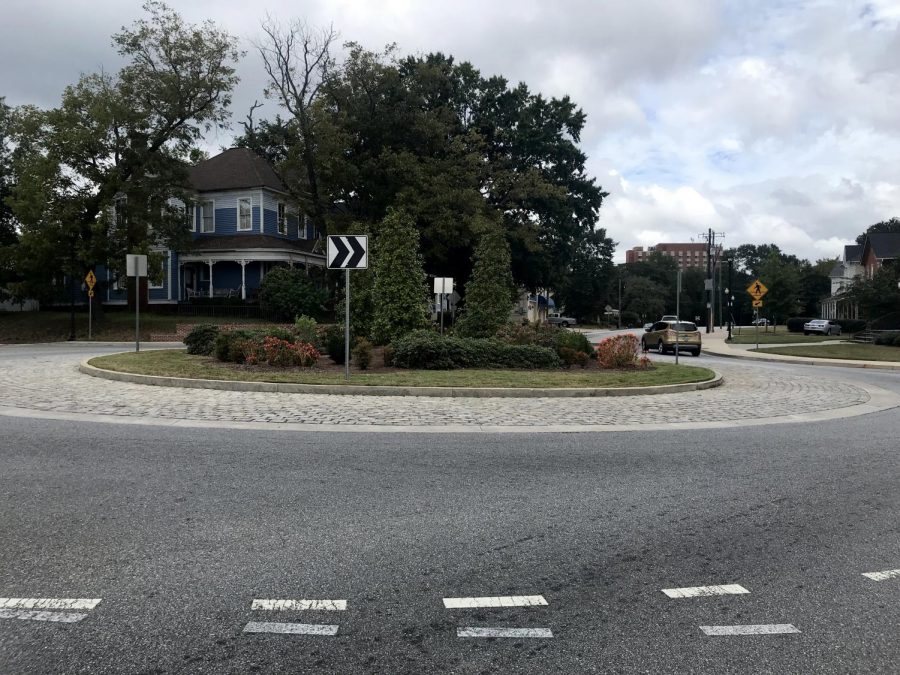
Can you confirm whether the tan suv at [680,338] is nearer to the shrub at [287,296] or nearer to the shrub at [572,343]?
the shrub at [572,343]

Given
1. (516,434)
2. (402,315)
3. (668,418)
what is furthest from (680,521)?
(402,315)

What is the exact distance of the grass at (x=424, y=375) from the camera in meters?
13.3

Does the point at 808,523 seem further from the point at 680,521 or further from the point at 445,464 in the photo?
the point at 445,464

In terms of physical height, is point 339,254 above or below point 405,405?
above

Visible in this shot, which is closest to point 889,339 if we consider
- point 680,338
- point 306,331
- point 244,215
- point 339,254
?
point 680,338

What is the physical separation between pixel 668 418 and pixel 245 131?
39.4 m

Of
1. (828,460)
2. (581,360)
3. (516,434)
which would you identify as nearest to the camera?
(828,460)

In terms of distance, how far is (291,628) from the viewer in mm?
3137

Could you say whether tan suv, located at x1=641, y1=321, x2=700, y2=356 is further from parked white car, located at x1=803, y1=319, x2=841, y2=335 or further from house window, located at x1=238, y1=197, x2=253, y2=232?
parked white car, located at x1=803, y1=319, x2=841, y2=335

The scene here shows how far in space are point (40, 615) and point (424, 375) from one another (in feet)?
36.9

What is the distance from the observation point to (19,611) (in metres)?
3.30

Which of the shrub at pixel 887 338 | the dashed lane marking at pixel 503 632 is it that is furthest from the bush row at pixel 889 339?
the dashed lane marking at pixel 503 632

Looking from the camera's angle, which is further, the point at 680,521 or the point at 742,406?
the point at 742,406

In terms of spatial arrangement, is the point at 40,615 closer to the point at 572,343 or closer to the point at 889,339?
the point at 572,343
